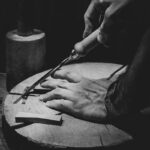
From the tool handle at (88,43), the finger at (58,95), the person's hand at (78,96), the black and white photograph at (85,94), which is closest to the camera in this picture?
the black and white photograph at (85,94)

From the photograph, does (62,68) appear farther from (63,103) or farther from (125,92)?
(125,92)

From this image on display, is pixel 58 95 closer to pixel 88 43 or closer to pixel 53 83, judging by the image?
pixel 53 83

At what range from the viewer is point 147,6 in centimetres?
243

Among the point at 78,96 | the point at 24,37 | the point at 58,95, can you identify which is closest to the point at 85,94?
the point at 78,96

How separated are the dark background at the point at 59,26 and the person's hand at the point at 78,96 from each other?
1066 millimetres

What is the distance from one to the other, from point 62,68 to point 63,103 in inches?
38.4

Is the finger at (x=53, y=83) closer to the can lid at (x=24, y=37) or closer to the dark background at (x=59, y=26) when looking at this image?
the can lid at (x=24, y=37)

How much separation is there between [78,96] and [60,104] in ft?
0.62

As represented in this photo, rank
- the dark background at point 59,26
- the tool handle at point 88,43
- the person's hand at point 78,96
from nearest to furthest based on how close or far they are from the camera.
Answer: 1. the person's hand at point 78,96
2. the tool handle at point 88,43
3. the dark background at point 59,26

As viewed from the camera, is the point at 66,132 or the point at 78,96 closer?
the point at 66,132

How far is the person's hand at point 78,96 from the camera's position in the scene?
9.24 feet

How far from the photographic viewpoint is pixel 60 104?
293 centimetres

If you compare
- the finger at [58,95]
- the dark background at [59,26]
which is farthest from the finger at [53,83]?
the dark background at [59,26]

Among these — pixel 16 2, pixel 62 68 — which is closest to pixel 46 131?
pixel 62 68
